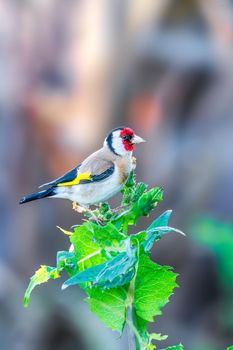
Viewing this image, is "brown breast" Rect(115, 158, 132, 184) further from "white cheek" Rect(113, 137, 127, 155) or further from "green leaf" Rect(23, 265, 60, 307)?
"green leaf" Rect(23, 265, 60, 307)

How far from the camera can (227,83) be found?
16.0 feet

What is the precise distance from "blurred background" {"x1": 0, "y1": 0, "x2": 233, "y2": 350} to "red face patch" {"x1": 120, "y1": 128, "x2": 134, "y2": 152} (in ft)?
10.5

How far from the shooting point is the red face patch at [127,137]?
1038 millimetres

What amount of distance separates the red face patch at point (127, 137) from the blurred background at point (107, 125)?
10.5 feet

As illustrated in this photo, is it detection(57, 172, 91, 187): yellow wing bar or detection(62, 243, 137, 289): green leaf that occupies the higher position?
detection(62, 243, 137, 289): green leaf

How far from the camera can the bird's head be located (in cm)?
104

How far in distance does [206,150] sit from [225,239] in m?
0.85

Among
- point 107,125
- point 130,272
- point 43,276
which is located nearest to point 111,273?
point 130,272

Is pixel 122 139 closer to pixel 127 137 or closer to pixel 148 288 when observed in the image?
pixel 127 137

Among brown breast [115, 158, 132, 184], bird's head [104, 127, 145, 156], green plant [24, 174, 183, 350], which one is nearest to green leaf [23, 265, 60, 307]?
green plant [24, 174, 183, 350]

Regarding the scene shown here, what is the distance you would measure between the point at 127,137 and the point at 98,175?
7 centimetres

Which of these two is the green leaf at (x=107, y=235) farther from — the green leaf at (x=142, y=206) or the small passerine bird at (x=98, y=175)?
the small passerine bird at (x=98, y=175)

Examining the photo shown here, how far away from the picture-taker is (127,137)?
3.43 feet

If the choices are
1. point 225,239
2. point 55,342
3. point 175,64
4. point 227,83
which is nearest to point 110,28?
point 175,64
